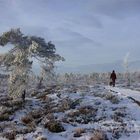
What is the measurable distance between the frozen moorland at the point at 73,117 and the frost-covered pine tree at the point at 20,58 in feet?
7.07

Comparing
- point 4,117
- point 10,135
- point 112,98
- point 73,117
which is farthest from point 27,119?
point 112,98

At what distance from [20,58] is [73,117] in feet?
42.5

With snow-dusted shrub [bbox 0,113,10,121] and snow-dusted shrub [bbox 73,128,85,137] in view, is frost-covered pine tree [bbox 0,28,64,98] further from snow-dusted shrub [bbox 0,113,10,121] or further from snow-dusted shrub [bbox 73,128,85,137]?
snow-dusted shrub [bbox 73,128,85,137]

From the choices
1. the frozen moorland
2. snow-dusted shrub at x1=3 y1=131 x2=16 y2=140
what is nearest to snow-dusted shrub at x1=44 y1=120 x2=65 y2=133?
the frozen moorland

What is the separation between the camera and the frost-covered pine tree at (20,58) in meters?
36.2

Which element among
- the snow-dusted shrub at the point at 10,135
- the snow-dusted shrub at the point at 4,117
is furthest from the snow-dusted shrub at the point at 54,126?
the snow-dusted shrub at the point at 4,117

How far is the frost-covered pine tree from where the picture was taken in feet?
119

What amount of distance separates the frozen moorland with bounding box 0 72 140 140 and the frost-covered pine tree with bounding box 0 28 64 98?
7.07ft

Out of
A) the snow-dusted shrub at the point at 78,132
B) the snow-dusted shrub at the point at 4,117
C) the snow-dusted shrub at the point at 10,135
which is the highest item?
the snow-dusted shrub at the point at 78,132

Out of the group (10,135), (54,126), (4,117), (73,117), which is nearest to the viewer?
(10,135)

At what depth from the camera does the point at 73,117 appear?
25734mm

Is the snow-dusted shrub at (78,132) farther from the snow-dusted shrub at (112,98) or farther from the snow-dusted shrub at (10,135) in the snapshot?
the snow-dusted shrub at (112,98)

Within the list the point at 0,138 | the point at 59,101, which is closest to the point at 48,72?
the point at 59,101

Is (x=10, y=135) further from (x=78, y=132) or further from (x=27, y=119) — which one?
(x=27, y=119)
